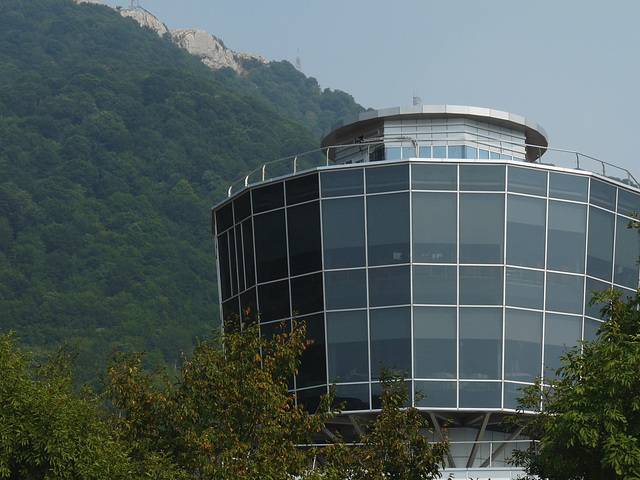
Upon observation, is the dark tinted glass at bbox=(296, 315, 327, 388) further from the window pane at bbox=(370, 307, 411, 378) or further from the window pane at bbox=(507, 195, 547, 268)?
the window pane at bbox=(507, 195, 547, 268)

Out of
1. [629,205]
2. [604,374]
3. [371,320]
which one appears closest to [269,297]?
[371,320]

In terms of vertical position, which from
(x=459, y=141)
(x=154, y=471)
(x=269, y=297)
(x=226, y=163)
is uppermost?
(x=226, y=163)

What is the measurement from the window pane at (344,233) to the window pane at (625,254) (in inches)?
434

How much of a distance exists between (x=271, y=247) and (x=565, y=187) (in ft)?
41.1

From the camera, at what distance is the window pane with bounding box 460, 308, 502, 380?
132ft

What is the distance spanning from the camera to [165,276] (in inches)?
5330

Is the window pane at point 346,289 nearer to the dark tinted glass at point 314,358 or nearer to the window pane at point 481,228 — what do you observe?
the dark tinted glass at point 314,358

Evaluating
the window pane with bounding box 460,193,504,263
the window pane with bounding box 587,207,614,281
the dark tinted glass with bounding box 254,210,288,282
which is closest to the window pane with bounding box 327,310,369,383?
the dark tinted glass with bounding box 254,210,288,282

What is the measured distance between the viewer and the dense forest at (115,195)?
12719 cm

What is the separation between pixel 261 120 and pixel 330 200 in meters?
132

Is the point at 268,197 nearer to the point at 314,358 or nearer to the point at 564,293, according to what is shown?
the point at 314,358

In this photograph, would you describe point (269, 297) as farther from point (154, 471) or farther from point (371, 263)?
point (154, 471)

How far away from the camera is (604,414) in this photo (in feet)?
68.4

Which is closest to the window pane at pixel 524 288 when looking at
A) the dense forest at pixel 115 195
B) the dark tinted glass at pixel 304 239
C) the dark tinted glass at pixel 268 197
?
the dark tinted glass at pixel 304 239
